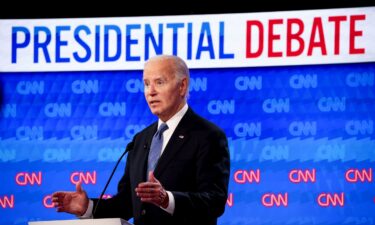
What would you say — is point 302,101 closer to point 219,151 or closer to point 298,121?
point 298,121

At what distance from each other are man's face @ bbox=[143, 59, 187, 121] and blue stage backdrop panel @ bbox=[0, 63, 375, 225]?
157 centimetres

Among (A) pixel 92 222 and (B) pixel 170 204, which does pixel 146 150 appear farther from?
(A) pixel 92 222

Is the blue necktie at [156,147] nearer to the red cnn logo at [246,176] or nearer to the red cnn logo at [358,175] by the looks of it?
the red cnn logo at [246,176]

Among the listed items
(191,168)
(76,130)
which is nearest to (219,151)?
(191,168)

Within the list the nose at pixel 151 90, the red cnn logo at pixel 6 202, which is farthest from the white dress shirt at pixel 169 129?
the red cnn logo at pixel 6 202

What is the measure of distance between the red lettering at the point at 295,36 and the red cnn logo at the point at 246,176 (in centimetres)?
72

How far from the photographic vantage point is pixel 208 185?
3014 mm

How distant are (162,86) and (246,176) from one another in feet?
5.55

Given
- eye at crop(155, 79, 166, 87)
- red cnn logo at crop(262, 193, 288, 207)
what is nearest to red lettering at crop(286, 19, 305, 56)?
red cnn logo at crop(262, 193, 288, 207)

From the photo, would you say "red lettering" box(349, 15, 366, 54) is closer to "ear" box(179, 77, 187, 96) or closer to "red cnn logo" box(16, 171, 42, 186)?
"ear" box(179, 77, 187, 96)

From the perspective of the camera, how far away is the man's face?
10.4ft

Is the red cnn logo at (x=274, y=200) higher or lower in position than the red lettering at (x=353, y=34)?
lower

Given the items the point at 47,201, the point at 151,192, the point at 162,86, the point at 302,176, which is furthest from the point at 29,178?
the point at 151,192

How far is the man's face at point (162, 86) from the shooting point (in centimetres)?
317
